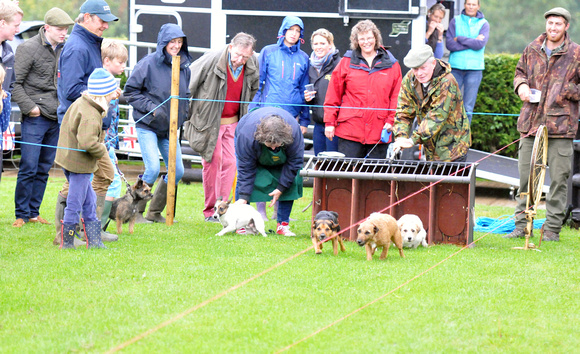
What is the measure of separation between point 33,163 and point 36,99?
0.67 meters

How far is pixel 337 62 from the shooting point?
8.79m

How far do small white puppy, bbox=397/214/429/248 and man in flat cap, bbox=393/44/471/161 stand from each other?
2.28ft

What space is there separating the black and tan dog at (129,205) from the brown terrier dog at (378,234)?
8.00 feet

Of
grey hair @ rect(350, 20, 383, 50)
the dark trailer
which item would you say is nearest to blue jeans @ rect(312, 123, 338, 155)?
grey hair @ rect(350, 20, 383, 50)

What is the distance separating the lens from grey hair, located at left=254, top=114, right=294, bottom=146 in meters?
6.90

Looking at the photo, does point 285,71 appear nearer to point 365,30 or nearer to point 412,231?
point 365,30

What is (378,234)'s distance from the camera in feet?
20.2

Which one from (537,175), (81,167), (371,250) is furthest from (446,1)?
(81,167)

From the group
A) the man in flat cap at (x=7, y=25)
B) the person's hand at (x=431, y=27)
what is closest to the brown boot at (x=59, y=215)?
the man in flat cap at (x=7, y=25)

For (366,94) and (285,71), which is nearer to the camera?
(366,94)

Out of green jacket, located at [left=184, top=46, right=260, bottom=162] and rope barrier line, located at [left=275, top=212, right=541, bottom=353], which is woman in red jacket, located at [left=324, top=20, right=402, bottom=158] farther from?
rope barrier line, located at [left=275, top=212, right=541, bottom=353]

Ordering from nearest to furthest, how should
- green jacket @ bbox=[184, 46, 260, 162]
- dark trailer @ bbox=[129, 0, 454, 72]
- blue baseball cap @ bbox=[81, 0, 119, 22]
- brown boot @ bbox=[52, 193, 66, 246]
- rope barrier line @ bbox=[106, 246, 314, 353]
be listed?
rope barrier line @ bbox=[106, 246, 314, 353], brown boot @ bbox=[52, 193, 66, 246], blue baseball cap @ bbox=[81, 0, 119, 22], green jacket @ bbox=[184, 46, 260, 162], dark trailer @ bbox=[129, 0, 454, 72]

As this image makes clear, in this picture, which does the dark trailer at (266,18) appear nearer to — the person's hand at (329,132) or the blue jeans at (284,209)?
the person's hand at (329,132)

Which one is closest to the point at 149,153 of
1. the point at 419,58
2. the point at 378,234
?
the point at 378,234
